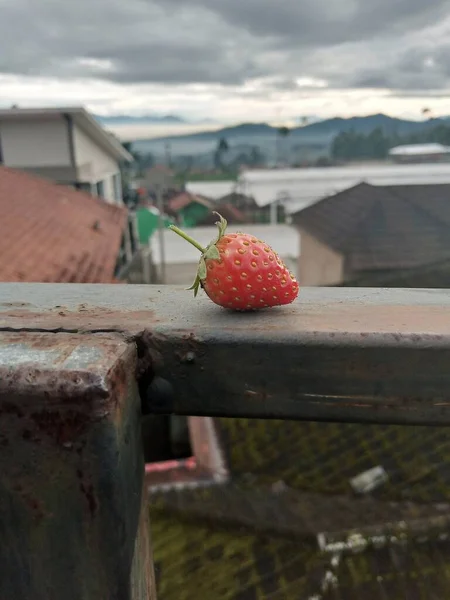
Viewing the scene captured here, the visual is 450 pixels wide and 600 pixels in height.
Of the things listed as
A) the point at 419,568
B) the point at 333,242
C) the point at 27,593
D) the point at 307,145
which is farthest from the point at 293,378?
the point at 307,145

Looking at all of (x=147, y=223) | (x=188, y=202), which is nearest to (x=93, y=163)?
(x=147, y=223)

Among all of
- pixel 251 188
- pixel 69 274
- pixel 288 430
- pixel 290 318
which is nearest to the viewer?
pixel 290 318

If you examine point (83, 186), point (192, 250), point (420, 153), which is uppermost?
point (420, 153)

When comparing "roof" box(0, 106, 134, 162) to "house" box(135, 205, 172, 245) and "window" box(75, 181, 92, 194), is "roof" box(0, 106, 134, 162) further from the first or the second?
"house" box(135, 205, 172, 245)

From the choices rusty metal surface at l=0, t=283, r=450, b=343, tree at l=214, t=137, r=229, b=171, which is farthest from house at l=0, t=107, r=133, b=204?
tree at l=214, t=137, r=229, b=171

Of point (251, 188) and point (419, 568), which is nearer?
point (419, 568)

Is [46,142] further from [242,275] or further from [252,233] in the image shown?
[242,275]

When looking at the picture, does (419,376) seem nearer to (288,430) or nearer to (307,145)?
(288,430)
